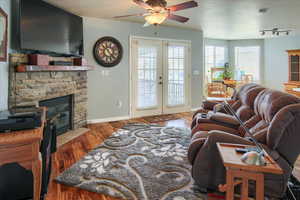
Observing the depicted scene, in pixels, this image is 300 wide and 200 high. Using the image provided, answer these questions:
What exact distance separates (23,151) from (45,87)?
7.34 ft

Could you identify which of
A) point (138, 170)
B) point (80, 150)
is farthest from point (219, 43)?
point (138, 170)

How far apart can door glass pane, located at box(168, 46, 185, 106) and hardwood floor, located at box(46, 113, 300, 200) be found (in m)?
0.53

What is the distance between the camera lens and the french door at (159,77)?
577 cm

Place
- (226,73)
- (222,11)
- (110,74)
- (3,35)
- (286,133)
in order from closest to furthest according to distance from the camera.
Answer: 1. (286,133)
2. (3,35)
3. (222,11)
4. (110,74)
5. (226,73)

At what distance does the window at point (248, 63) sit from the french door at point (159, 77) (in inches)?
138

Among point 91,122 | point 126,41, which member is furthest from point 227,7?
point 91,122

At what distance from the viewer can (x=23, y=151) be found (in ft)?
5.28

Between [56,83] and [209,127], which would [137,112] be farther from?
[209,127]

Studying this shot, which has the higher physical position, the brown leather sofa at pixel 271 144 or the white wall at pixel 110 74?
the white wall at pixel 110 74

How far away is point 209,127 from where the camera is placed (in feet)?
9.55

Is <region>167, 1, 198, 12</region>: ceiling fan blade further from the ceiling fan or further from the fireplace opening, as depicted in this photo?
the fireplace opening

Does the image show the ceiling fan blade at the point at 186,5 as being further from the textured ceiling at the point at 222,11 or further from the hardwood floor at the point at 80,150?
the hardwood floor at the point at 80,150

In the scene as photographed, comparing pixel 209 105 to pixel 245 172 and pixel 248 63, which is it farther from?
pixel 248 63

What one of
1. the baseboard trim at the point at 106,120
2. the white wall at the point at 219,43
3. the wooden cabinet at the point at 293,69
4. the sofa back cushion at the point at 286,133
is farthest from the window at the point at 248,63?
the sofa back cushion at the point at 286,133
